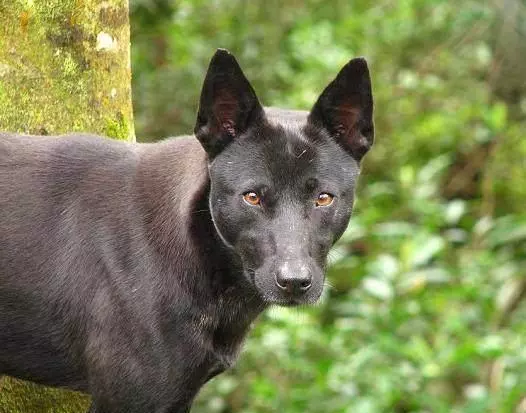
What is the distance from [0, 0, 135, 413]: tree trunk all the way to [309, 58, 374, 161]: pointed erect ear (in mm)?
1074

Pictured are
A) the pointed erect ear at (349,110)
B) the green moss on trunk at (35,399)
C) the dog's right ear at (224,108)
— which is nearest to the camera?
the dog's right ear at (224,108)

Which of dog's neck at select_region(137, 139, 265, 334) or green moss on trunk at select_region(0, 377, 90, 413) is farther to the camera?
green moss on trunk at select_region(0, 377, 90, 413)

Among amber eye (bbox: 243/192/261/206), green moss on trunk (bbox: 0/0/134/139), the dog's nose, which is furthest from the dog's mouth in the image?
Answer: green moss on trunk (bbox: 0/0/134/139)

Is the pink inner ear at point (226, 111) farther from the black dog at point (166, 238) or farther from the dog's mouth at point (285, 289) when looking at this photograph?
the dog's mouth at point (285, 289)

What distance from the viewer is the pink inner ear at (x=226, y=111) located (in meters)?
3.79

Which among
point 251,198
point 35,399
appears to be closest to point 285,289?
point 251,198

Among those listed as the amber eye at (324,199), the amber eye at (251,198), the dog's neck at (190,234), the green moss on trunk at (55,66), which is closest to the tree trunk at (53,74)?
the green moss on trunk at (55,66)

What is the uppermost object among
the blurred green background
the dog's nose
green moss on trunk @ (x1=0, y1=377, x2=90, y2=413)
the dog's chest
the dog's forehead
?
the dog's forehead

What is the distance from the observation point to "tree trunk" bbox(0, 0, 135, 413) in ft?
14.1

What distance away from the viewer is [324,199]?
3822 millimetres

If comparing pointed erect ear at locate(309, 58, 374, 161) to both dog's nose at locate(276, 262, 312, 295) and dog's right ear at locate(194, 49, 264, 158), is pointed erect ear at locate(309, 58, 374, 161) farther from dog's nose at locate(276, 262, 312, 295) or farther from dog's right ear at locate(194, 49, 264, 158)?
dog's nose at locate(276, 262, 312, 295)

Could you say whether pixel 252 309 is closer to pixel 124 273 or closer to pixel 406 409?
pixel 124 273

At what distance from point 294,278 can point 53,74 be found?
1500 mm

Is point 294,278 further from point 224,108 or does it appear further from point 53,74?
point 53,74
